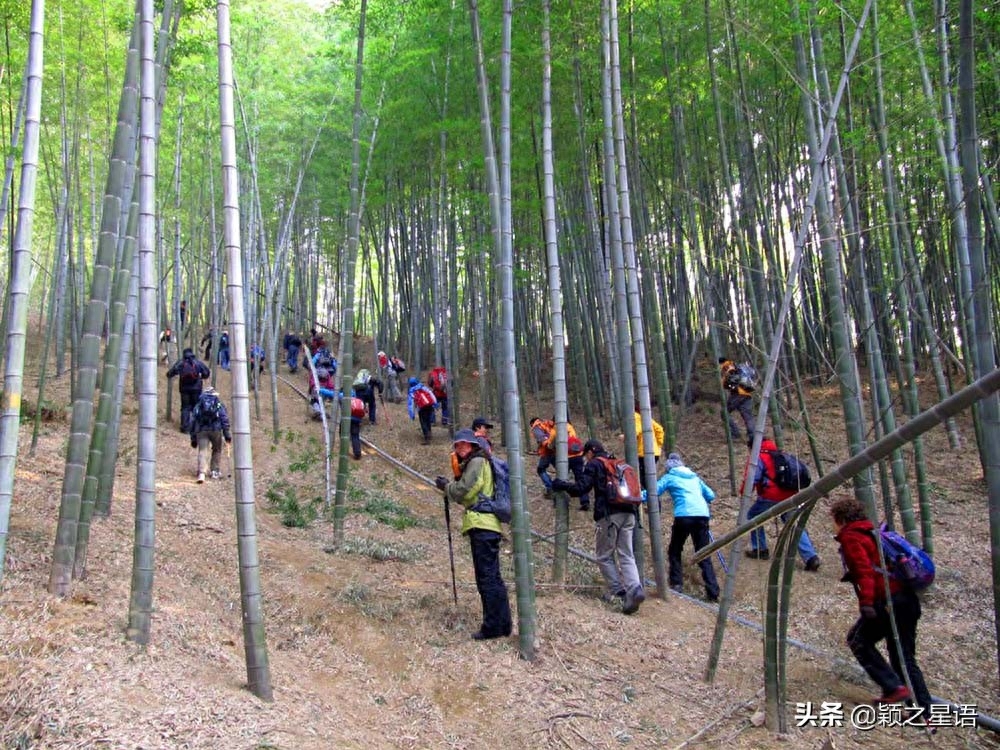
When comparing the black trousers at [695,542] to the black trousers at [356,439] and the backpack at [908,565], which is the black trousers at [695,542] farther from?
the black trousers at [356,439]

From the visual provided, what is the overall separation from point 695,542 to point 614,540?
3.39ft

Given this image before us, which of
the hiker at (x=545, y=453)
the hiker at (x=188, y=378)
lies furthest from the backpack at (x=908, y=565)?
the hiker at (x=188, y=378)

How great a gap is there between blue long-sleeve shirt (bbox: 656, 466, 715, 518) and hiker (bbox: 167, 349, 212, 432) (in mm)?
5745

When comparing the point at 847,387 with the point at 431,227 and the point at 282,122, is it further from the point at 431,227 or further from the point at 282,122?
the point at 282,122

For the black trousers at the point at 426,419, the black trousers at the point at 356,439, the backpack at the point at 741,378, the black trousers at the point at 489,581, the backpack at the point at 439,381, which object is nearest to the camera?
the black trousers at the point at 489,581

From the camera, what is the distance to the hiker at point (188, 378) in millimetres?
8555

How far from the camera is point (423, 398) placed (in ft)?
32.7

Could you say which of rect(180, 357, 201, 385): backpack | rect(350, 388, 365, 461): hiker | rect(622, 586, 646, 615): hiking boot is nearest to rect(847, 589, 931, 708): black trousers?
rect(622, 586, 646, 615): hiking boot

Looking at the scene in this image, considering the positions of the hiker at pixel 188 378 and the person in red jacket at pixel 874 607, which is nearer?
the person in red jacket at pixel 874 607

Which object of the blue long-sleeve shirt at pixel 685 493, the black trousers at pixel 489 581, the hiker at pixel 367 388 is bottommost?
the black trousers at pixel 489 581

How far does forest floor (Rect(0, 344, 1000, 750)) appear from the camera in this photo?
2.73 metres

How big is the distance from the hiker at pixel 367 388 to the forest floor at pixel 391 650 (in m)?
3.70

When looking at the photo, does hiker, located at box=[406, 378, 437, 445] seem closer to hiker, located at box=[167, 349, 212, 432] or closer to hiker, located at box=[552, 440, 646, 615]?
hiker, located at box=[167, 349, 212, 432]

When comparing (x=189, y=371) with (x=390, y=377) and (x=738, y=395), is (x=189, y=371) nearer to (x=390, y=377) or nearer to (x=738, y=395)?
(x=390, y=377)
